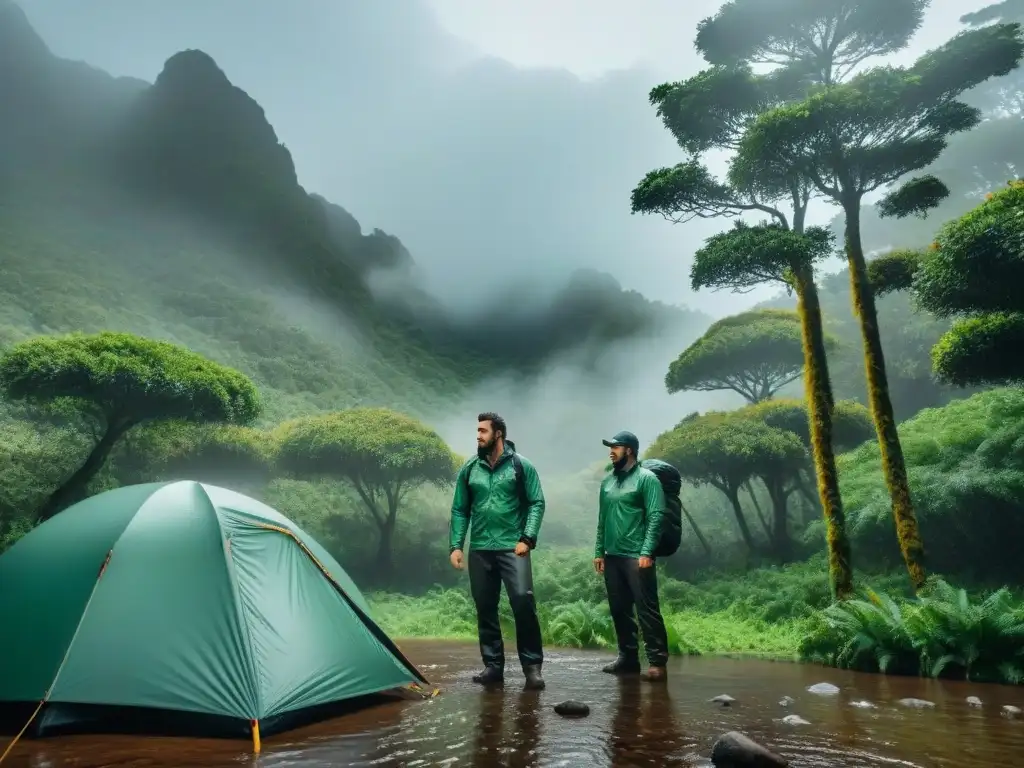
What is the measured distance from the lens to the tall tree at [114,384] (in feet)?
56.2

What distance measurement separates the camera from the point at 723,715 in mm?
5168

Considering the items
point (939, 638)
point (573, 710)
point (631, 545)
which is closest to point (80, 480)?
point (631, 545)

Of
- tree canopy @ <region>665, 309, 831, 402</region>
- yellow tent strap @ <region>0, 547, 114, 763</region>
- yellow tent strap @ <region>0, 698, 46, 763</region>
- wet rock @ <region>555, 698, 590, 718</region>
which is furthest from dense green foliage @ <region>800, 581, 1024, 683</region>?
tree canopy @ <region>665, 309, 831, 402</region>

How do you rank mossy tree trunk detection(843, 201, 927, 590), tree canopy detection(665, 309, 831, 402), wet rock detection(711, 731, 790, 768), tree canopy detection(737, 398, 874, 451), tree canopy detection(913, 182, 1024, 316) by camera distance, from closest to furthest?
wet rock detection(711, 731, 790, 768) < tree canopy detection(913, 182, 1024, 316) < mossy tree trunk detection(843, 201, 927, 590) < tree canopy detection(737, 398, 874, 451) < tree canopy detection(665, 309, 831, 402)

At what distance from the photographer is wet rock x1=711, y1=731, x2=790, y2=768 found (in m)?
3.50

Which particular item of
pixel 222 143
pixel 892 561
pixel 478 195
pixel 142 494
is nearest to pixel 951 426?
pixel 892 561

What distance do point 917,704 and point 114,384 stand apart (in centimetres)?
1863

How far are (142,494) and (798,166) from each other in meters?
12.5

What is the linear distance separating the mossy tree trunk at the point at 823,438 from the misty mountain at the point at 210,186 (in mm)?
36797

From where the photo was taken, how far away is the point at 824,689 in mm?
6312

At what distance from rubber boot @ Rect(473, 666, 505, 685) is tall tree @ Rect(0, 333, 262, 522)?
1494cm

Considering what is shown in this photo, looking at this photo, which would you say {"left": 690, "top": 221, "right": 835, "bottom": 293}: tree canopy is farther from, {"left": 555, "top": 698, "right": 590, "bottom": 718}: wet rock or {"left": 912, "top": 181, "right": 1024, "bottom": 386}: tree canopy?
{"left": 555, "top": 698, "right": 590, "bottom": 718}: wet rock

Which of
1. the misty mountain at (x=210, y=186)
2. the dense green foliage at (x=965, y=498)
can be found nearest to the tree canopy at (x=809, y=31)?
the dense green foliage at (x=965, y=498)

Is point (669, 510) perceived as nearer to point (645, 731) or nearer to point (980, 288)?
point (645, 731)
